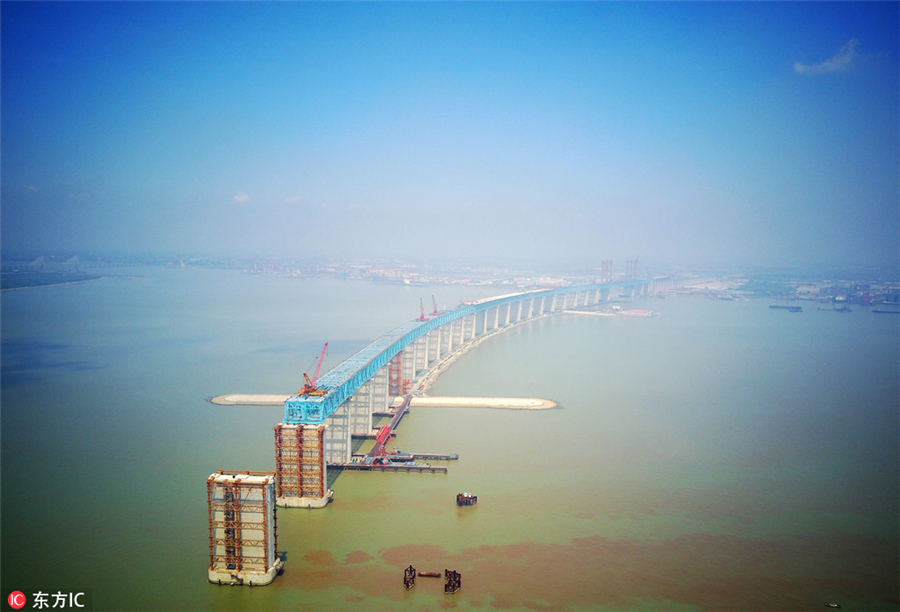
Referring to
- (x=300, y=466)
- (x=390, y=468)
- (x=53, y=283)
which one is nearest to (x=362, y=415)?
(x=390, y=468)

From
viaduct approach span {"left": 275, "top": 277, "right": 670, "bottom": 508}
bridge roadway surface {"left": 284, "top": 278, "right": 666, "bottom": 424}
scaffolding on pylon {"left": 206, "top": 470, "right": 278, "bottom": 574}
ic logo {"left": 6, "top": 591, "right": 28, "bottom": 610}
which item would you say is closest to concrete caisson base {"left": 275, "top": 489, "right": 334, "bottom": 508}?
viaduct approach span {"left": 275, "top": 277, "right": 670, "bottom": 508}

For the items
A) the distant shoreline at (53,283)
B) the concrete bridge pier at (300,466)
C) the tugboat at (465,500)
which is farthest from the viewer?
the distant shoreline at (53,283)

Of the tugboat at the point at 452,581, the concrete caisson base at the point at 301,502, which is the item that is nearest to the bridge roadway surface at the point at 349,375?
the concrete caisson base at the point at 301,502

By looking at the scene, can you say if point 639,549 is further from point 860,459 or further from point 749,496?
point 860,459

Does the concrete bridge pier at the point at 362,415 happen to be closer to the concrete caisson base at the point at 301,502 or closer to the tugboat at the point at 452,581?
the concrete caisson base at the point at 301,502

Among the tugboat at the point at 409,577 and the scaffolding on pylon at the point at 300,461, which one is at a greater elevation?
the scaffolding on pylon at the point at 300,461

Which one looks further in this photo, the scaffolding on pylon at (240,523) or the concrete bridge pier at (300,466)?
the concrete bridge pier at (300,466)

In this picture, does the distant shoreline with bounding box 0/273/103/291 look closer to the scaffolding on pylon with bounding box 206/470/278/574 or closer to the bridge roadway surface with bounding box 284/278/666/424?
the bridge roadway surface with bounding box 284/278/666/424

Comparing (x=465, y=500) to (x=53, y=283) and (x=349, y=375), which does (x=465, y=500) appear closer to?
(x=349, y=375)
